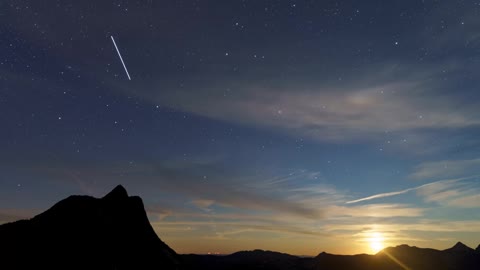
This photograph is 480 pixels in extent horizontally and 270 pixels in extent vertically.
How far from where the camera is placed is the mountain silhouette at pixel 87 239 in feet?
185

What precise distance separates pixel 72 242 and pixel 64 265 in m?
5.95

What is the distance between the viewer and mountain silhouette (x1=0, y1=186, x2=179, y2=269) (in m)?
56.5

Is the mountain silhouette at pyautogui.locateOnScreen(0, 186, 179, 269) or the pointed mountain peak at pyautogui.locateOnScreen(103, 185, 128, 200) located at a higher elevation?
the pointed mountain peak at pyautogui.locateOnScreen(103, 185, 128, 200)

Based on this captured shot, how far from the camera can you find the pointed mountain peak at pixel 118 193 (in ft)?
254

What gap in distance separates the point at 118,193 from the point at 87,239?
17.6 metres

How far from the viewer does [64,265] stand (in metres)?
55.5

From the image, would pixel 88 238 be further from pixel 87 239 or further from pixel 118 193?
pixel 118 193

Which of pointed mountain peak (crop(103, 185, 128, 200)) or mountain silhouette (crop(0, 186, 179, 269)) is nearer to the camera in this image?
mountain silhouette (crop(0, 186, 179, 269))

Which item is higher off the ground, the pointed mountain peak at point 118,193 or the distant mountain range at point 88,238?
the pointed mountain peak at point 118,193

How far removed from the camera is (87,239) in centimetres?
6259

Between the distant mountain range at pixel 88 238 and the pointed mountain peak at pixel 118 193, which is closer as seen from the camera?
the distant mountain range at pixel 88 238

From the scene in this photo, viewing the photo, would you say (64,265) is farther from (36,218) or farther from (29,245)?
(36,218)

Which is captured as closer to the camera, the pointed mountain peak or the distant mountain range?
the distant mountain range

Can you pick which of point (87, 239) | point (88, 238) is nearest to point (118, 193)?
point (88, 238)
